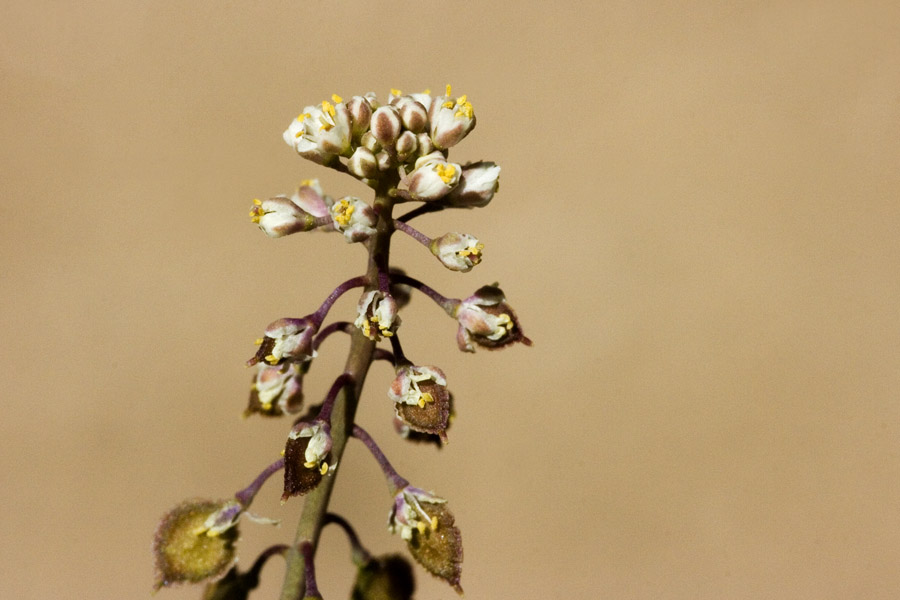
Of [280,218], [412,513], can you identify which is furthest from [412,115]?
[412,513]

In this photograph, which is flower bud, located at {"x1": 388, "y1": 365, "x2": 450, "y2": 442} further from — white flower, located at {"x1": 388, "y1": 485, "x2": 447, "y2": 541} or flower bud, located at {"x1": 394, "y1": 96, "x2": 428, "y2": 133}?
flower bud, located at {"x1": 394, "y1": 96, "x2": 428, "y2": 133}

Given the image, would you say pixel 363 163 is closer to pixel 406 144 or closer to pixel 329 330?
pixel 406 144

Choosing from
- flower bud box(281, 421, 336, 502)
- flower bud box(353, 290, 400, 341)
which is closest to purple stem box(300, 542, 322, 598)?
flower bud box(281, 421, 336, 502)

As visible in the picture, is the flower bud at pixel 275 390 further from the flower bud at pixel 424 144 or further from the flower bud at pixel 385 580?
the flower bud at pixel 424 144

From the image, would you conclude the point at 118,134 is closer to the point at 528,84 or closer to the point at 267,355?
the point at 528,84

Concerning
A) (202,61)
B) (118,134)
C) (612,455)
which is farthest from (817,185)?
(118,134)
